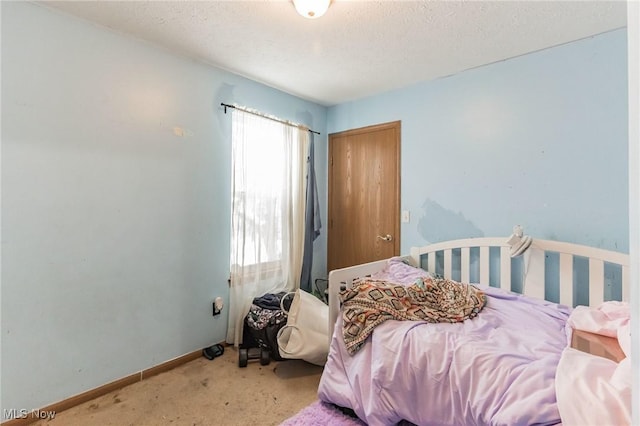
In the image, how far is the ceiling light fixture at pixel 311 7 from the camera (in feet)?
5.23

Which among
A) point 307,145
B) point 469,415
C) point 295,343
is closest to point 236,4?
point 307,145

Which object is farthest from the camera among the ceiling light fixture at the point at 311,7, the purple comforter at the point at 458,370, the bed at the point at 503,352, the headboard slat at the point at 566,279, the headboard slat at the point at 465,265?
the headboard slat at the point at 465,265

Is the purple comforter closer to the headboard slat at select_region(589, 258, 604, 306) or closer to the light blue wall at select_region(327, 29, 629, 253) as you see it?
the headboard slat at select_region(589, 258, 604, 306)

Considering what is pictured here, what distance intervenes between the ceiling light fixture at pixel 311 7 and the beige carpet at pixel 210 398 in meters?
2.23

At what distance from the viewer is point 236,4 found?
1.68m

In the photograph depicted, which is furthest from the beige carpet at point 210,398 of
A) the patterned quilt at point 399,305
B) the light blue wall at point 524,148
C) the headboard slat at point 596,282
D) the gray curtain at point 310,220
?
the headboard slat at point 596,282

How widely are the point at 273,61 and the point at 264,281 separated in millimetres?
1846

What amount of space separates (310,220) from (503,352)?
2.10 m

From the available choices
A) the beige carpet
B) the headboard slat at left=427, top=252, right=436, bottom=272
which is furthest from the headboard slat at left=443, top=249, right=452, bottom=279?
the beige carpet

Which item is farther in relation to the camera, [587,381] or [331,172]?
[331,172]

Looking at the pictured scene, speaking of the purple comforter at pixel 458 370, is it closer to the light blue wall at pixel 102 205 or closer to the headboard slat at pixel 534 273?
the headboard slat at pixel 534 273

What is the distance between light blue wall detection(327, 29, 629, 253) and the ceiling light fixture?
55.8 inches

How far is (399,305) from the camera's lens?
1.80 metres

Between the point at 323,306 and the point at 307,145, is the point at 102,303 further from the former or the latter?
the point at 307,145
